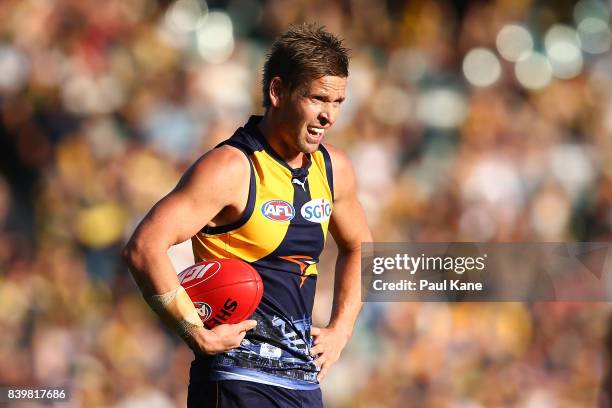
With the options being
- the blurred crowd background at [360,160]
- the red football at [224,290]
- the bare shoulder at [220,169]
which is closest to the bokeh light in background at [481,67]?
the blurred crowd background at [360,160]

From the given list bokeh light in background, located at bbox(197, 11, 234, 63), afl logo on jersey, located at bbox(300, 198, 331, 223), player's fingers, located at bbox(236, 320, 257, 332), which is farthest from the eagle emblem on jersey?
bokeh light in background, located at bbox(197, 11, 234, 63)

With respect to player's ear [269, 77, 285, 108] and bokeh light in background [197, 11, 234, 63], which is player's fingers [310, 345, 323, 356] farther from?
bokeh light in background [197, 11, 234, 63]

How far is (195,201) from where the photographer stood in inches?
129

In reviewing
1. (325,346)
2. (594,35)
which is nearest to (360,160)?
(594,35)

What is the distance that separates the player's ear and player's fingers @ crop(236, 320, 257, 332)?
0.83 meters

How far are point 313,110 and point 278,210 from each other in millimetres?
391

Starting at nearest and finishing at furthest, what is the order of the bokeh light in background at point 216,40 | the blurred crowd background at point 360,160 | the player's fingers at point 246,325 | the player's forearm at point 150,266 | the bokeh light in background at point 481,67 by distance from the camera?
the player's forearm at point 150,266 → the player's fingers at point 246,325 → the blurred crowd background at point 360,160 → the bokeh light in background at point 216,40 → the bokeh light in background at point 481,67

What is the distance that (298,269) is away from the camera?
3.53 meters

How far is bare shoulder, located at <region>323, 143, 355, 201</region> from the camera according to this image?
3795mm

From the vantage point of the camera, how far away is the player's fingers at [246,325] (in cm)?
332

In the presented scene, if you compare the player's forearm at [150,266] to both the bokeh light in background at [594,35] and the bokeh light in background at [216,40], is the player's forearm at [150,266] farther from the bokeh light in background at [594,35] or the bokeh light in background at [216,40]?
the bokeh light in background at [594,35]

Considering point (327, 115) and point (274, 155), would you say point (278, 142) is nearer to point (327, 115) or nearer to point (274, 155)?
point (274, 155)

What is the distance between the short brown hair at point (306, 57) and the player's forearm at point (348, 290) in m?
0.90

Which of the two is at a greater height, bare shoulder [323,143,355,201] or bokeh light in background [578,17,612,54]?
bokeh light in background [578,17,612,54]
